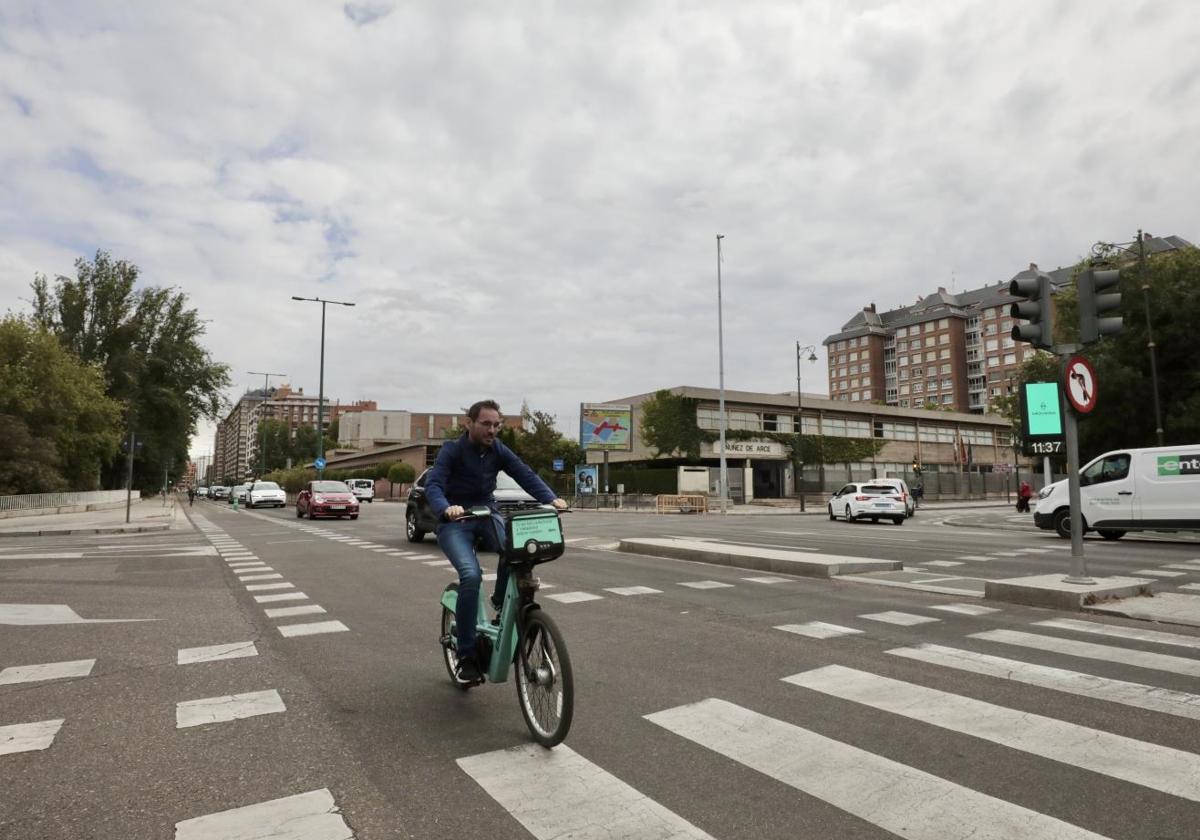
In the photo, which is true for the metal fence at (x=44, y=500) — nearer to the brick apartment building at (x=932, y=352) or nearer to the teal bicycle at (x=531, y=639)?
the teal bicycle at (x=531, y=639)

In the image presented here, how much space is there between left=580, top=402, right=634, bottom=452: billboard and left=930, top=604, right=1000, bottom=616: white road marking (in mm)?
43716

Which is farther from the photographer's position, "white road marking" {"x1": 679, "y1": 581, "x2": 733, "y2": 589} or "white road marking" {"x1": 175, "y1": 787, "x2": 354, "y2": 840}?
"white road marking" {"x1": 679, "y1": 581, "x2": 733, "y2": 589}

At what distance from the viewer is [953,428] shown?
240 ft

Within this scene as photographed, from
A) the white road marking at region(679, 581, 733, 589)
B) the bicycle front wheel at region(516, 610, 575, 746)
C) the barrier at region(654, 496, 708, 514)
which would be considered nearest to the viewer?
the bicycle front wheel at region(516, 610, 575, 746)

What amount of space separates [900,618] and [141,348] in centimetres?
5801

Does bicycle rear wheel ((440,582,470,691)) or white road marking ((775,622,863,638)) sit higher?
bicycle rear wheel ((440,582,470,691))

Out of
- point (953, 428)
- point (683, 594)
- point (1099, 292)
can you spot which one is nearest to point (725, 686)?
point (683, 594)

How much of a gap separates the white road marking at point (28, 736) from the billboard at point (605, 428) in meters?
47.5

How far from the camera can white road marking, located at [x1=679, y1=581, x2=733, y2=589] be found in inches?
375

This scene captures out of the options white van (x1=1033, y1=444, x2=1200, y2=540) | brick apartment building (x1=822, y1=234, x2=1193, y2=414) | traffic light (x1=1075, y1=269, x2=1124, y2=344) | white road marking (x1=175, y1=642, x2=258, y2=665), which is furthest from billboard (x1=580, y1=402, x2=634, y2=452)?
brick apartment building (x1=822, y1=234, x2=1193, y2=414)

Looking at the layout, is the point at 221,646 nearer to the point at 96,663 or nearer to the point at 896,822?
the point at 96,663

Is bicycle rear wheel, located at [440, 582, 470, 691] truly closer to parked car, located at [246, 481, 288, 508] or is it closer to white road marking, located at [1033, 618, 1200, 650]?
white road marking, located at [1033, 618, 1200, 650]

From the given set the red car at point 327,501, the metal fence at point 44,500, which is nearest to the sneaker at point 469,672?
the red car at point 327,501

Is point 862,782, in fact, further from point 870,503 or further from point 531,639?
point 870,503
